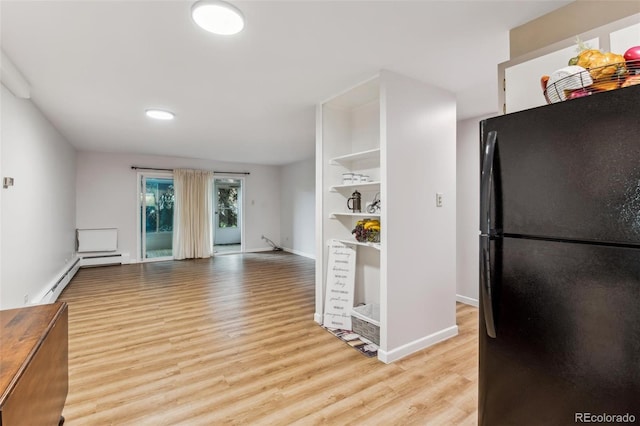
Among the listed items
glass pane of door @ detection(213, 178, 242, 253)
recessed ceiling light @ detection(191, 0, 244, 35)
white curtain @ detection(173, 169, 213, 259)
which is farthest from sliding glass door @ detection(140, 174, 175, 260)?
recessed ceiling light @ detection(191, 0, 244, 35)

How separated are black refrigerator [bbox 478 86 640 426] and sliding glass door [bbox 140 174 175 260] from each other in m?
7.18

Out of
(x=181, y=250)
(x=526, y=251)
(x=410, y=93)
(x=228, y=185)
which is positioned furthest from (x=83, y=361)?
(x=228, y=185)

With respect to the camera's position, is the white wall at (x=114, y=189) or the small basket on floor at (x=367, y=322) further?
the white wall at (x=114, y=189)

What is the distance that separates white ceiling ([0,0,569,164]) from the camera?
5.53 feet

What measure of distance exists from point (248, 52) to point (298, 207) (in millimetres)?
5681

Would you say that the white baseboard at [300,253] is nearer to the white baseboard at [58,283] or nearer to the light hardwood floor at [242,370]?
the light hardwood floor at [242,370]

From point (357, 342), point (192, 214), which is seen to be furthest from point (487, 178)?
point (192, 214)

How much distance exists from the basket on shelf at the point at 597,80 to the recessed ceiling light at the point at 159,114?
3720mm

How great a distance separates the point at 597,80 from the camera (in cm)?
109

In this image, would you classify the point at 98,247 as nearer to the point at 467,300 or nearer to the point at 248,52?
the point at 248,52

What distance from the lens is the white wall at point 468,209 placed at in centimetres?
372

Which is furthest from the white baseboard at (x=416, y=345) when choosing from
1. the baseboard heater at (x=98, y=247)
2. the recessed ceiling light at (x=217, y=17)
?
the baseboard heater at (x=98, y=247)

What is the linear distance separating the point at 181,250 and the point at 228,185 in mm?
2081

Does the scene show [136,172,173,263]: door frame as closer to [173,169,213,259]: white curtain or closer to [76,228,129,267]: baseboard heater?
[76,228,129,267]: baseboard heater
